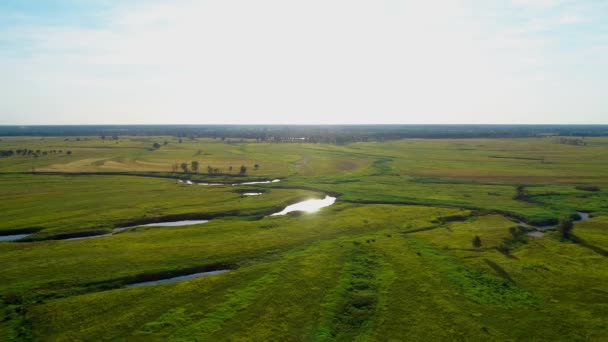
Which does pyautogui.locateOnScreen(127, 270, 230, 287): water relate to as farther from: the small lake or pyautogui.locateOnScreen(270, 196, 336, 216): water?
the small lake

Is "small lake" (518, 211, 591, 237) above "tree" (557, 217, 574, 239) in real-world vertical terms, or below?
below

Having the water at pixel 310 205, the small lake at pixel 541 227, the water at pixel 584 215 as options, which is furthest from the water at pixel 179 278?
the water at pixel 584 215

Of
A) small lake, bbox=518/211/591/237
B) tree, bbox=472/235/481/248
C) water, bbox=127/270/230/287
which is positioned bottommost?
water, bbox=127/270/230/287

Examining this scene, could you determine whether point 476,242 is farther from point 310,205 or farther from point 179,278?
point 179,278

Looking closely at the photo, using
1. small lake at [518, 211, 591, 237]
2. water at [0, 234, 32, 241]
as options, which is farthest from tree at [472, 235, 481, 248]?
water at [0, 234, 32, 241]

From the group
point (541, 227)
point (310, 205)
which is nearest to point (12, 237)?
point (310, 205)

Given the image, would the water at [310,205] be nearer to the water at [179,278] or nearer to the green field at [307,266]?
the green field at [307,266]

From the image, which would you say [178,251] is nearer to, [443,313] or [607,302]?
[443,313]
